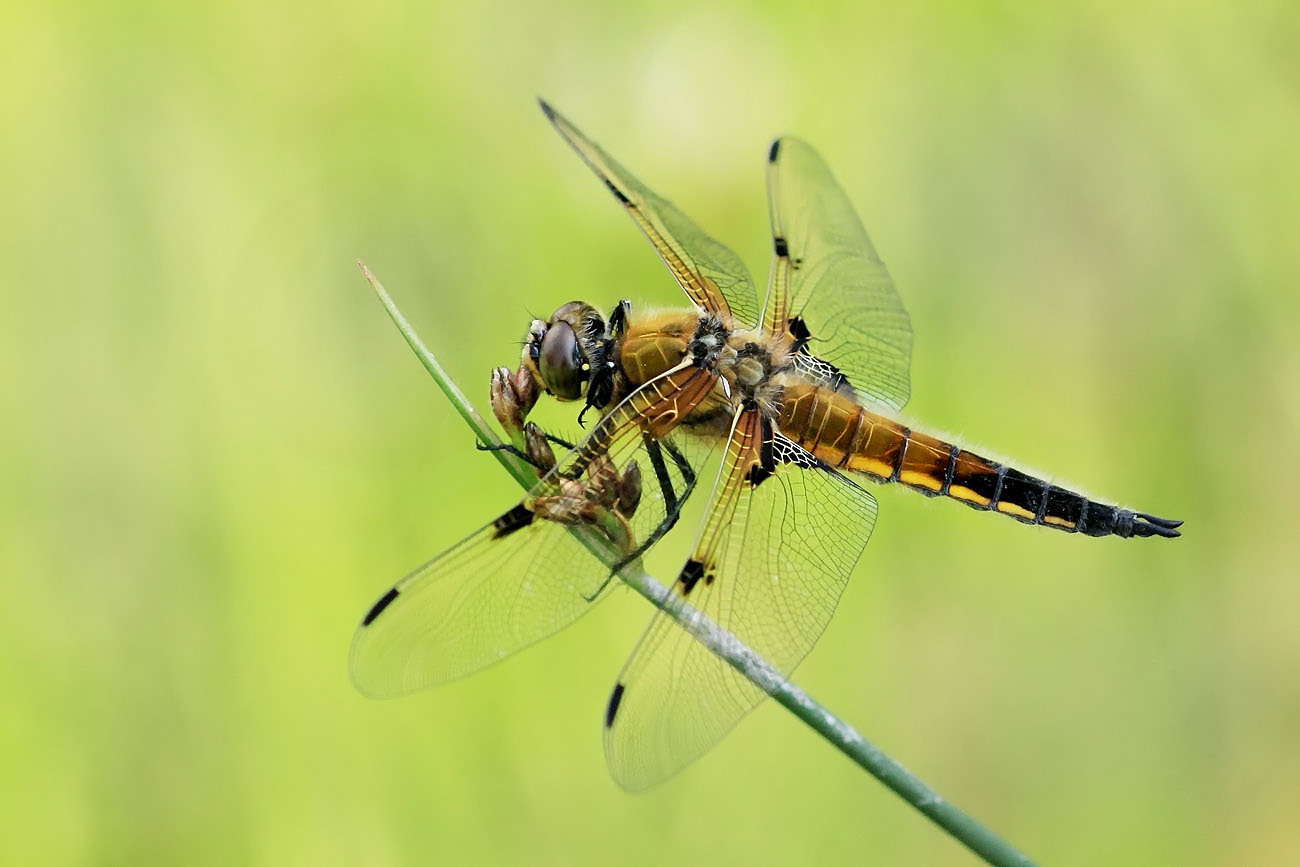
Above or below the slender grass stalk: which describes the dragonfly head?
above

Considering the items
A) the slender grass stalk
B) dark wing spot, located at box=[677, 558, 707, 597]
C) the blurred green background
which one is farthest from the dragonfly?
the blurred green background

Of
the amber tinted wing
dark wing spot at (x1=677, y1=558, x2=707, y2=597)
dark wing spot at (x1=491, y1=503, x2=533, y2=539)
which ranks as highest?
the amber tinted wing

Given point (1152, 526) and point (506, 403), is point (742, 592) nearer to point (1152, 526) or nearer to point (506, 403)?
point (506, 403)

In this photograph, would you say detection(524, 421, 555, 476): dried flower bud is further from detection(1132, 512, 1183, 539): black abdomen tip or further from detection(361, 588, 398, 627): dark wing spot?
detection(1132, 512, 1183, 539): black abdomen tip

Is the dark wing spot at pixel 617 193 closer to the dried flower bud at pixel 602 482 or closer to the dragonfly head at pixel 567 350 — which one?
the dragonfly head at pixel 567 350

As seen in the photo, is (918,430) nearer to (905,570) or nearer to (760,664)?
(905,570)

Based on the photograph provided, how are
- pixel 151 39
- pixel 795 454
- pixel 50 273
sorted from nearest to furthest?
pixel 795 454, pixel 50 273, pixel 151 39

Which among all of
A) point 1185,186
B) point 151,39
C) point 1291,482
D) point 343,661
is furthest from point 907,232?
point 151,39
